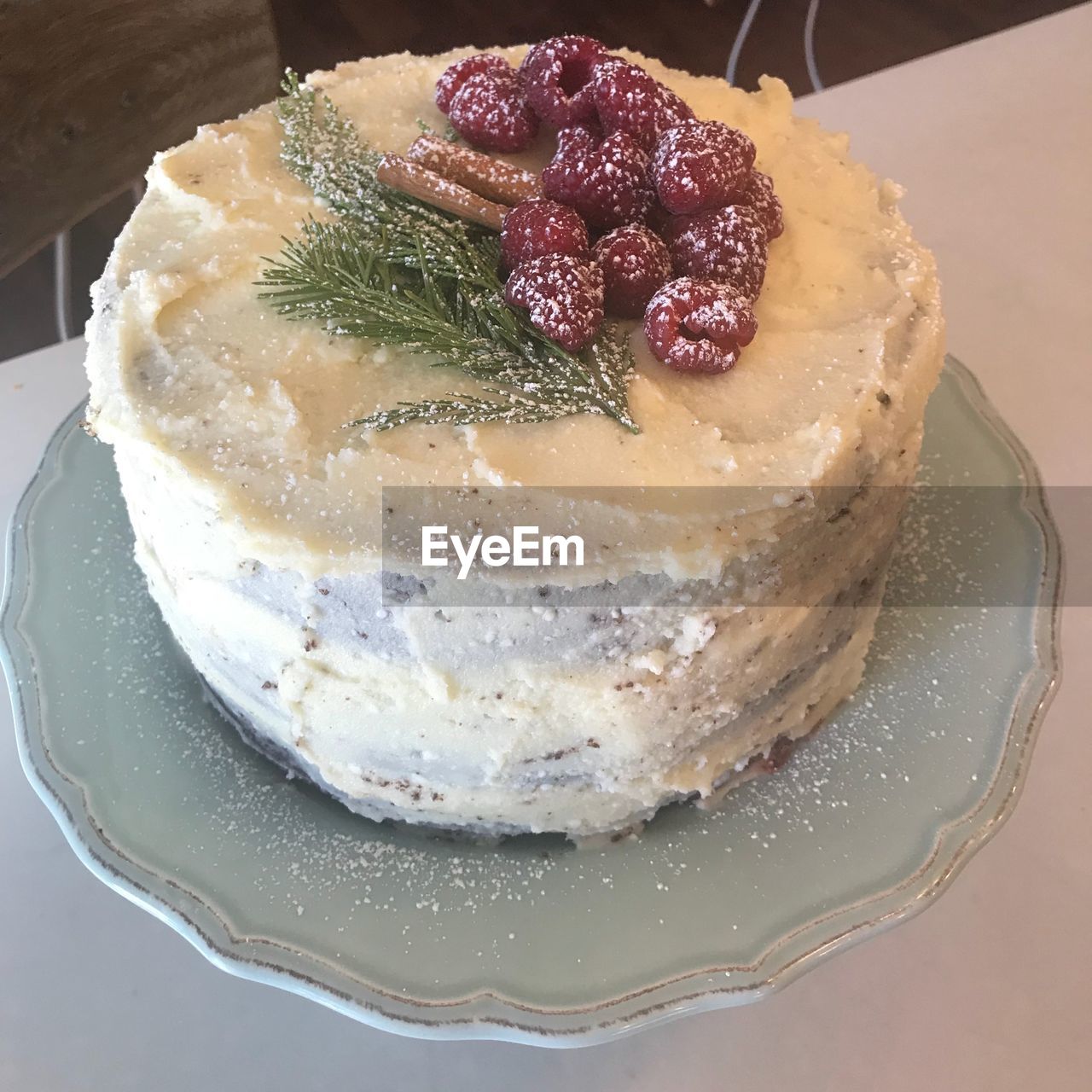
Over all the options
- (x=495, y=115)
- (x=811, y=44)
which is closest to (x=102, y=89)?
(x=495, y=115)

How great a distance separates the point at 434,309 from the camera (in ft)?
3.70

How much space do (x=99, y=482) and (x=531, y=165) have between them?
822mm

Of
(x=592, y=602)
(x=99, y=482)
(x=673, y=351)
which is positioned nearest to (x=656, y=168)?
(x=673, y=351)

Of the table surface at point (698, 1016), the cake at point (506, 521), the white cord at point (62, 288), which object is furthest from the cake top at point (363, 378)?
the white cord at point (62, 288)

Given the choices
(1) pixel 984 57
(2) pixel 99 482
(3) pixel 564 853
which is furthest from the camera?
(1) pixel 984 57

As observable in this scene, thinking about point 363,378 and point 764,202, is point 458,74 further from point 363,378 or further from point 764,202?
point 363,378

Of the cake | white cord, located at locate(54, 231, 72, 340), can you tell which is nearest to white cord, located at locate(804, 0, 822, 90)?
white cord, located at locate(54, 231, 72, 340)

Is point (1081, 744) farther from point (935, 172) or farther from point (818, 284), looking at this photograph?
point (935, 172)

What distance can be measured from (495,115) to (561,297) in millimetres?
496

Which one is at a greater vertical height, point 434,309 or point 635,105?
point 635,105

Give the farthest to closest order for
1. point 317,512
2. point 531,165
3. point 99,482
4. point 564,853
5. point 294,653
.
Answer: point 99,482
point 531,165
point 564,853
point 294,653
point 317,512

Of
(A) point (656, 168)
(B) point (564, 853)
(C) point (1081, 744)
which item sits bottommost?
(C) point (1081, 744)

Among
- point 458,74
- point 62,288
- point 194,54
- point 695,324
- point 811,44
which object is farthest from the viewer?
point 811,44

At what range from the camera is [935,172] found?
8.22ft
